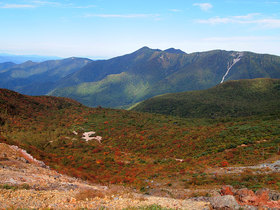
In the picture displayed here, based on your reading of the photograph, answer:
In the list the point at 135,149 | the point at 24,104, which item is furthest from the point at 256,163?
the point at 24,104

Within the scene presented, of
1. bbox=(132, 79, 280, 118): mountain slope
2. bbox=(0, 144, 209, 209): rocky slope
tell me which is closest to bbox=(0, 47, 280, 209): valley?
bbox=(0, 144, 209, 209): rocky slope

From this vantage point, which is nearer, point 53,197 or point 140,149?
point 53,197

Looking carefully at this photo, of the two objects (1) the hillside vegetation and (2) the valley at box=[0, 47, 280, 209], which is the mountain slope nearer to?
(2) the valley at box=[0, 47, 280, 209]

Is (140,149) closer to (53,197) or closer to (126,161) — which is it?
(126,161)

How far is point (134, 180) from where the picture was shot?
803 inches

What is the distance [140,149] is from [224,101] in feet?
433

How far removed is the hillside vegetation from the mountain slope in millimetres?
94200

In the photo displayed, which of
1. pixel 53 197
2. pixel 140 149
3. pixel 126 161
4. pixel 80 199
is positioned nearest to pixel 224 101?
pixel 140 149

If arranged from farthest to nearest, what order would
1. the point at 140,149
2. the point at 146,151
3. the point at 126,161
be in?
the point at 140,149 < the point at 146,151 < the point at 126,161

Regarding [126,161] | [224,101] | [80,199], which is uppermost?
[80,199]

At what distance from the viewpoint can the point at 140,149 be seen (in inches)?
1452

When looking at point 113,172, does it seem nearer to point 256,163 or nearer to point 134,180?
point 134,180

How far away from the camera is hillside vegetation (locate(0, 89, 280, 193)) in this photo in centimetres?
1998

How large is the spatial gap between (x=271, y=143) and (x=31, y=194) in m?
30.8
